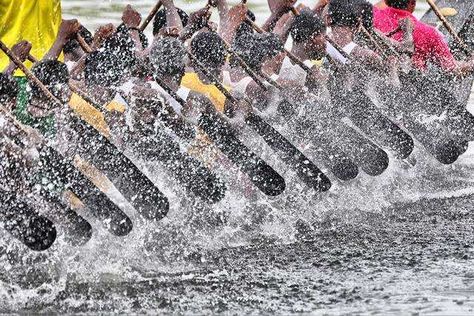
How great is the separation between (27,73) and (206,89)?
1806mm

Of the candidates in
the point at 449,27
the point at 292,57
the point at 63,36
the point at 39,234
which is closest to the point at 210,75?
the point at 292,57

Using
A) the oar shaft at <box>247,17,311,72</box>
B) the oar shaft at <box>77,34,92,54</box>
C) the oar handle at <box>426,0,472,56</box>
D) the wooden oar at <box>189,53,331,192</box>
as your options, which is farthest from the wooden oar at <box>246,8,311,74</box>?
the oar handle at <box>426,0,472,56</box>

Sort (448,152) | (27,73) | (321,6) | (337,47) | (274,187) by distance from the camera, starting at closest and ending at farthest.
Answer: (27,73) < (274,187) < (337,47) < (321,6) < (448,152)

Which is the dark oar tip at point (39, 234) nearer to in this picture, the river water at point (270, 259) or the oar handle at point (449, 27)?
the river water at point (270, 259)

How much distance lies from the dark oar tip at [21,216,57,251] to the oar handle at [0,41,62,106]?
3.11 feet

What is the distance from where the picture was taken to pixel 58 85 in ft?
27.7

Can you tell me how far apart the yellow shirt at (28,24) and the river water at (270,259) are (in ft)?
3.84

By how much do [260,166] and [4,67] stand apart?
173 cm

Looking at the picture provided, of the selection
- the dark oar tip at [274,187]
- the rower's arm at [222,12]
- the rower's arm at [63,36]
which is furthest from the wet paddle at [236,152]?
the rower's arm at [222,12]

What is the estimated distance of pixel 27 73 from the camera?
823 centimetres

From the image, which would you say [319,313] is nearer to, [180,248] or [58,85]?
[180,248]

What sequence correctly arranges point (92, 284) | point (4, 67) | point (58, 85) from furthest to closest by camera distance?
1. point (4, 67)
2. point (58, 85)
3. point (92, 284)

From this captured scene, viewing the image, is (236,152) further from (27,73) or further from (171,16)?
(27,73)

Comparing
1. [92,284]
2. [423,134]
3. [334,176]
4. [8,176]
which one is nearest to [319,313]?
[92,284]
